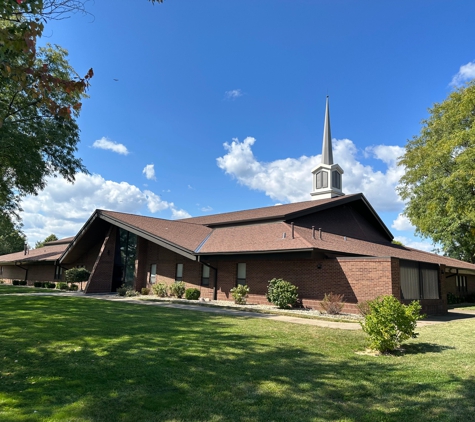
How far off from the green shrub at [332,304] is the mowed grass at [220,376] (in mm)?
5540

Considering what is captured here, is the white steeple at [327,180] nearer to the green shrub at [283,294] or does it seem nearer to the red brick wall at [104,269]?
the green shrub at [283,294]

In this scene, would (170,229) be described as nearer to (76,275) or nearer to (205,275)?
(205,275)

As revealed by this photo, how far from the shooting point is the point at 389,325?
793 cm

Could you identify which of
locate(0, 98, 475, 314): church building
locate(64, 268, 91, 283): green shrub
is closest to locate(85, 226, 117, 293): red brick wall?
locate(0, 98, 475, 314): church building

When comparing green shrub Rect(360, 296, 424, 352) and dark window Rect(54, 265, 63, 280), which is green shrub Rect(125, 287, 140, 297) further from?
green shrub Rect(360, 296, 424, 352)

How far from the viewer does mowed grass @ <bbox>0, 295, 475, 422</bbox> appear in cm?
437

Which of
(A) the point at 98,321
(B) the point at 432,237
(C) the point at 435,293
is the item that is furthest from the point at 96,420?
(B) the point at 432,237

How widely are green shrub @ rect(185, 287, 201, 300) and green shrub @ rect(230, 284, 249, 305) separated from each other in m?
2.59

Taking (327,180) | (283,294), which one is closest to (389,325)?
(283,294)

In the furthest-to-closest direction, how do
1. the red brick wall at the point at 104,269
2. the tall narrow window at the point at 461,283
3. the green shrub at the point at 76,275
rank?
the tall narrow window at the point at 461,283 → the green shrub at the point at 76,275 → the red brick wall at the point at 104,269

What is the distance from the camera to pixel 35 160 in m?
16.0

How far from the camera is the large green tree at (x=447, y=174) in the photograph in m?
24.2

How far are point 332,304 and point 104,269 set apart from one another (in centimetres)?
1666

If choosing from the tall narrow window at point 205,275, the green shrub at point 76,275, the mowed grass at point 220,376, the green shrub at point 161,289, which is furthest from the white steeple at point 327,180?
the mowed grass at point 220,376
